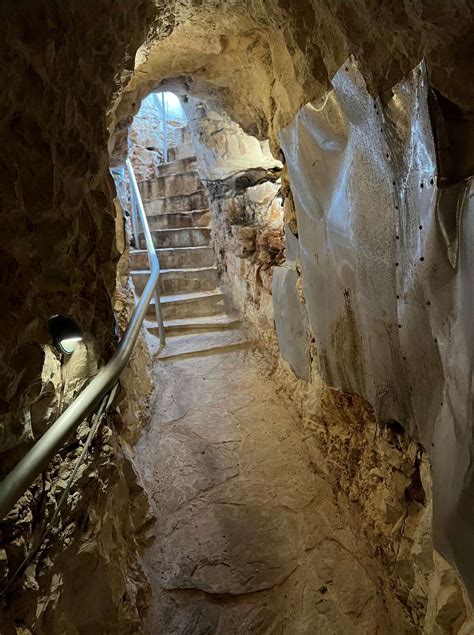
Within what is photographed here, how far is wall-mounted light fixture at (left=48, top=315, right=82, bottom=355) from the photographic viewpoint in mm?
1146

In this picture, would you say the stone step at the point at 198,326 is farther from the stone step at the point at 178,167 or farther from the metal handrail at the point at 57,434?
the stone step at the point at 178,167

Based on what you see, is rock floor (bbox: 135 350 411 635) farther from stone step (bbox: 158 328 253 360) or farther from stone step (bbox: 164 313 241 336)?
stone step (bbox: 164 313 241 336)

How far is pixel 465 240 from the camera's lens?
0.98m

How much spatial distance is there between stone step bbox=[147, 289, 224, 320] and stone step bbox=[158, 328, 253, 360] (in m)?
0.45

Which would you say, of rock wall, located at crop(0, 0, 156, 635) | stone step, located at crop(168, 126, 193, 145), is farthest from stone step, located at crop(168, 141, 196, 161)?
rock wall, located at crop(0, 0, 156, 635)

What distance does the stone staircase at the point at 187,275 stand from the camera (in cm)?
448

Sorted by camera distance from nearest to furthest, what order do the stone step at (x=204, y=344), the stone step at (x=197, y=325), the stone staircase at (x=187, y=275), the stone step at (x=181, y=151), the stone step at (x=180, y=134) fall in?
the stone step at (x=204, y=344), the stone staircase at (x=187, y=275), the stone step at (x=197, y=325), the stone step at (x=181, y=151), the stone step at (x=180, y=134)

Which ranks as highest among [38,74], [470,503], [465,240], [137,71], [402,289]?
[137,71]

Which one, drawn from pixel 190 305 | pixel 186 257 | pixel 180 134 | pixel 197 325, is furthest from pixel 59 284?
pixel 180 134

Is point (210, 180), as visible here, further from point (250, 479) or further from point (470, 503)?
point (470, 503)

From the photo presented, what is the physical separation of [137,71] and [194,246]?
356 centimetres

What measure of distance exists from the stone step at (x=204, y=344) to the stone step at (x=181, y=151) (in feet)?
20.7

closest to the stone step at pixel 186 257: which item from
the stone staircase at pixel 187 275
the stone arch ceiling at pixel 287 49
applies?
the stone staircase at pixel 187 275

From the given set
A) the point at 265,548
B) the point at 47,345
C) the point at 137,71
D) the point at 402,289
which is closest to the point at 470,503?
the point at 402,289
